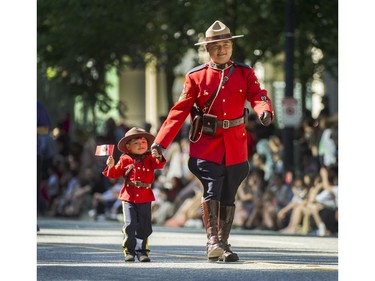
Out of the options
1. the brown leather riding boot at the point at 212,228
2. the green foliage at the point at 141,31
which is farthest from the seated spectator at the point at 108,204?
the brown leather riding boot at the point at 212,228

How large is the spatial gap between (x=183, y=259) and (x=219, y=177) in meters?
0.95

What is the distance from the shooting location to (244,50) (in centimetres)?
3450

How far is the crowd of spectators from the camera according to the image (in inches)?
941

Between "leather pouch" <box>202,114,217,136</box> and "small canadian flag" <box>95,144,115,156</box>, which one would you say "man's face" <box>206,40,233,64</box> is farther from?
"small canadian flag" <box>95,144,115,156</box>

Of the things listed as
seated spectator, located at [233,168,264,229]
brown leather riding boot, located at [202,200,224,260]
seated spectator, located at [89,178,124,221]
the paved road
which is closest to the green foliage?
seated spectator, located at [89,178,124,221]

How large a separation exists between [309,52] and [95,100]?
6021 millimetres

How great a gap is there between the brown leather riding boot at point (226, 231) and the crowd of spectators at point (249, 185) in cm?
866

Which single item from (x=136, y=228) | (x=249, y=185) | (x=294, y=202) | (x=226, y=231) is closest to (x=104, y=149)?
(x=136, y=228)

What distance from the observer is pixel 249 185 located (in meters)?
25.7

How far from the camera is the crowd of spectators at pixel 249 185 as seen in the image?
2389cm

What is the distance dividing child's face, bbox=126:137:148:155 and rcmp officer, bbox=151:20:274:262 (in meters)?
0.39

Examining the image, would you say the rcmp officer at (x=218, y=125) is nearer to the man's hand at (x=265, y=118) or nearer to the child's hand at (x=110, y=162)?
the man's hand at (x=265, y=118)
